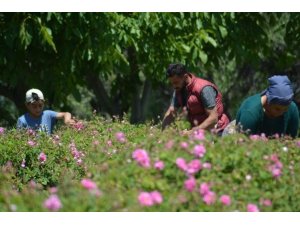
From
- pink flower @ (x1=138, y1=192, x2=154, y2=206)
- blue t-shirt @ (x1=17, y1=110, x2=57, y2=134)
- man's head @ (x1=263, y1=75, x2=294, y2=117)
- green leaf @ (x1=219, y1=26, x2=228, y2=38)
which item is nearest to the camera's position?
pink flower @ (x1=138, y1=192, x2=154, y2=206)

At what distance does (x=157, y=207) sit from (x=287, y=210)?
797 millimetres

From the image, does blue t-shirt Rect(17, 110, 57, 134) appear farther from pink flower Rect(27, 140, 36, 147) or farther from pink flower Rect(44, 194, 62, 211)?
pink flower Rect(44, 194, 62, 211)

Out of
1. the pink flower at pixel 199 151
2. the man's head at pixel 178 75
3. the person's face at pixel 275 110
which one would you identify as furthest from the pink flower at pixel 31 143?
the pink flower at pixel 199 151

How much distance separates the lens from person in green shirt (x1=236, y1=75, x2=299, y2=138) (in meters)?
5.54

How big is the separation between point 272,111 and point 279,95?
22 cm

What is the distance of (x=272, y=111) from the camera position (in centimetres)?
570

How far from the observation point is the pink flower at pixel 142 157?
3.92 meters

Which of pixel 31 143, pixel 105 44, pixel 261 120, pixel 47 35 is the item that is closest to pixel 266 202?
pixel 261 120

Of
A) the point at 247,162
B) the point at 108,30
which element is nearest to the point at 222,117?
the point at 247,162

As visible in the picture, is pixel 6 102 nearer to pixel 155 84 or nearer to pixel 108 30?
pixel 155 84

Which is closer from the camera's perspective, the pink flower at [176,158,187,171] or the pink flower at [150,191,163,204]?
the pink flower at [150,191,163,204]

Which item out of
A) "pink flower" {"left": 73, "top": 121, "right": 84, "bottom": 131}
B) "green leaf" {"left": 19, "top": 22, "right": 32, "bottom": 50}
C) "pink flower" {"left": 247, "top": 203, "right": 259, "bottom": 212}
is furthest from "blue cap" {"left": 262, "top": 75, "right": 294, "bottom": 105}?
"green leaf" {"left": 19, "top": 22, "right": 32, "bottom": 50}

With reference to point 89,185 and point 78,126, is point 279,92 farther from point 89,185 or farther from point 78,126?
point 78,126

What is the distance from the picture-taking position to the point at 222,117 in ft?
23.3
